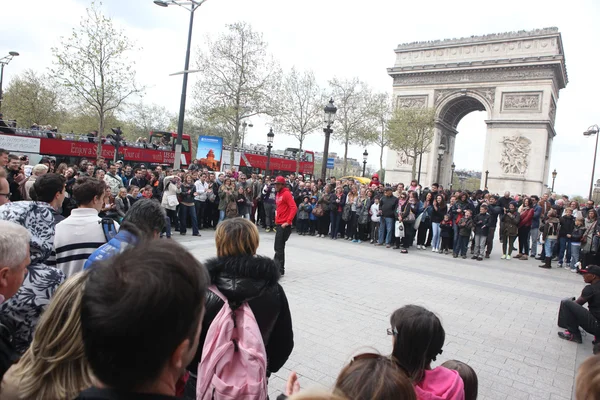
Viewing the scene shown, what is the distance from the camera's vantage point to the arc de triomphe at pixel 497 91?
3281 cm

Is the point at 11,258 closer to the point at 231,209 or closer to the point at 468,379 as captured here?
the point at 468,379

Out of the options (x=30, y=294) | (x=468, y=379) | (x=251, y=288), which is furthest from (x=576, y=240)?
(x=30, y=294)

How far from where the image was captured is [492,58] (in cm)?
3556

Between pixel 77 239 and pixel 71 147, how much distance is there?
66.7 ft

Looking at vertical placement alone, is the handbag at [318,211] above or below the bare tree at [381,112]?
below

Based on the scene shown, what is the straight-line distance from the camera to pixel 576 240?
36.5ft

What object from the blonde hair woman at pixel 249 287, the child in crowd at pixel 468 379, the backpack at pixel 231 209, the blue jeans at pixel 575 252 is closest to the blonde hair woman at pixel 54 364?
the blonde hair woman at pixel 249 287

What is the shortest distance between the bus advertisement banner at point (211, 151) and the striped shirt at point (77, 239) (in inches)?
1070

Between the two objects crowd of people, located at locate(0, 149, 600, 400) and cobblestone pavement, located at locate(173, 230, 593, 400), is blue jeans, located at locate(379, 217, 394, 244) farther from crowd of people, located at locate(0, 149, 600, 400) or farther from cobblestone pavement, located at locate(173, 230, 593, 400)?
crowd of people, located at locate(0, 149, 600, 400)

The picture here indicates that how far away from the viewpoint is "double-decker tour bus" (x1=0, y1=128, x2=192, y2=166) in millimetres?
18375

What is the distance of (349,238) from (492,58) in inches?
1202

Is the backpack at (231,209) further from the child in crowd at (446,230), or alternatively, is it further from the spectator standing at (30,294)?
the spectator standing at (30,294)

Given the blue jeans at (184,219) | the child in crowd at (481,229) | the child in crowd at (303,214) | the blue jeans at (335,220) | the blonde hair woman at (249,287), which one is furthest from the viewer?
the child in crowd at (303,214)

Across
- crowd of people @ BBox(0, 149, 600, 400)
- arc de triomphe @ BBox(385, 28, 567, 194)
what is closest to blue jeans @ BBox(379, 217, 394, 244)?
crowd of people @ BBox(0, 149, 600, 400)
